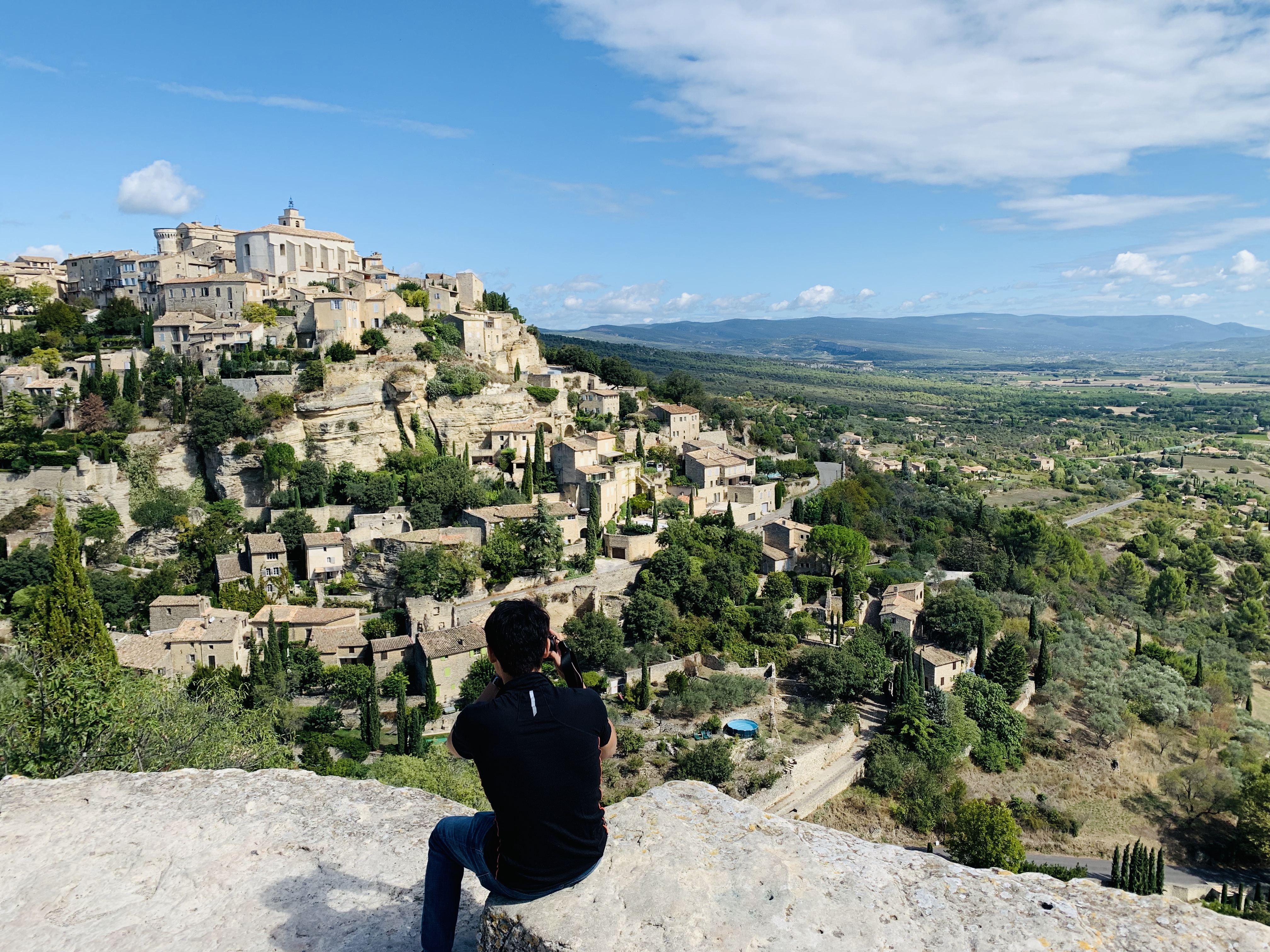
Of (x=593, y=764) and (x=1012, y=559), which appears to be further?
(x=1012, y=559)

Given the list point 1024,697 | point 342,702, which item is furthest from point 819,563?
point 342,702

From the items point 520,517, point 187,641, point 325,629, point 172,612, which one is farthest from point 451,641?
point 172,612

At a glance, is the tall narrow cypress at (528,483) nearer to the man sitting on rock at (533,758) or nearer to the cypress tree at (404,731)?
the cypress tree at (404,731)

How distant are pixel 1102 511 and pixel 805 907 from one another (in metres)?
65.4

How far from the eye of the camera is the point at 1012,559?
134ft

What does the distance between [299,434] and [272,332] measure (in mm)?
7117

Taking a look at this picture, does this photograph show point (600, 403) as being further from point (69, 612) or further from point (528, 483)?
point (69, 612)

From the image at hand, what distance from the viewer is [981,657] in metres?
30.4

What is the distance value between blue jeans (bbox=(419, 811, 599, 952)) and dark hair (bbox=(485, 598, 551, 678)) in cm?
85

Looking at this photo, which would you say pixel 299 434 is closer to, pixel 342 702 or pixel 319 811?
pixel 342 702

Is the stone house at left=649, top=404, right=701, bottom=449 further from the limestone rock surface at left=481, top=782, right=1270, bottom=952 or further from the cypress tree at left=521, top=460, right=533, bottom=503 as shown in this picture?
the limestone rock surface at left=481, top=782, right=1270, bottom=952

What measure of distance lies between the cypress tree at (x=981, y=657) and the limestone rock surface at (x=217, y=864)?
2848cm

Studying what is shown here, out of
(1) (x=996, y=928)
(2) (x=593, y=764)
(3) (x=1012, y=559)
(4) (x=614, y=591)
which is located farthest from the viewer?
(3) (x=1012, y=559)

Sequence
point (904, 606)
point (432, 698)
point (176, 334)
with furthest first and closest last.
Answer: point (176, 334) < point (904, 606) < point (432, 698)
